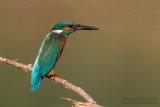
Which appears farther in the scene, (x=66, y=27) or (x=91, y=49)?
(x=91, y=49)

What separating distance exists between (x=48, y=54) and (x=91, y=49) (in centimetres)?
366

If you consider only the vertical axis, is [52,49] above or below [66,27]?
below

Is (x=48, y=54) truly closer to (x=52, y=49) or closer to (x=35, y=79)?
(x=52, y=49)

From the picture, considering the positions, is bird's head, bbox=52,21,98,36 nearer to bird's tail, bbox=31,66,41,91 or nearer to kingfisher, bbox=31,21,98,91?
kingfisher, bbox=31,21,98,91

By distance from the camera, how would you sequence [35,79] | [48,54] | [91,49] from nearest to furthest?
[35,79] → [48,54] → [91,49]

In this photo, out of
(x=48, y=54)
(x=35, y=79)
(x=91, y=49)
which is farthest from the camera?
(x=91, y=49)

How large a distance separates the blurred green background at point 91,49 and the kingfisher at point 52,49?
1580 mm

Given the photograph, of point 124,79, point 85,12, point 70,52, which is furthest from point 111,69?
point 85,12

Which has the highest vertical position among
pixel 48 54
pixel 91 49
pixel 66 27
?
pixel 66 27

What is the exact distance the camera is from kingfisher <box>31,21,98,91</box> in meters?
3.28

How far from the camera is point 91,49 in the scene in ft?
22.9

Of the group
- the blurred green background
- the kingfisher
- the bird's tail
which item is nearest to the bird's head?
the kingfisher

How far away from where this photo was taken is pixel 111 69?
20.2 ft

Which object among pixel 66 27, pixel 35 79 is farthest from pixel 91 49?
pixel 35 79
